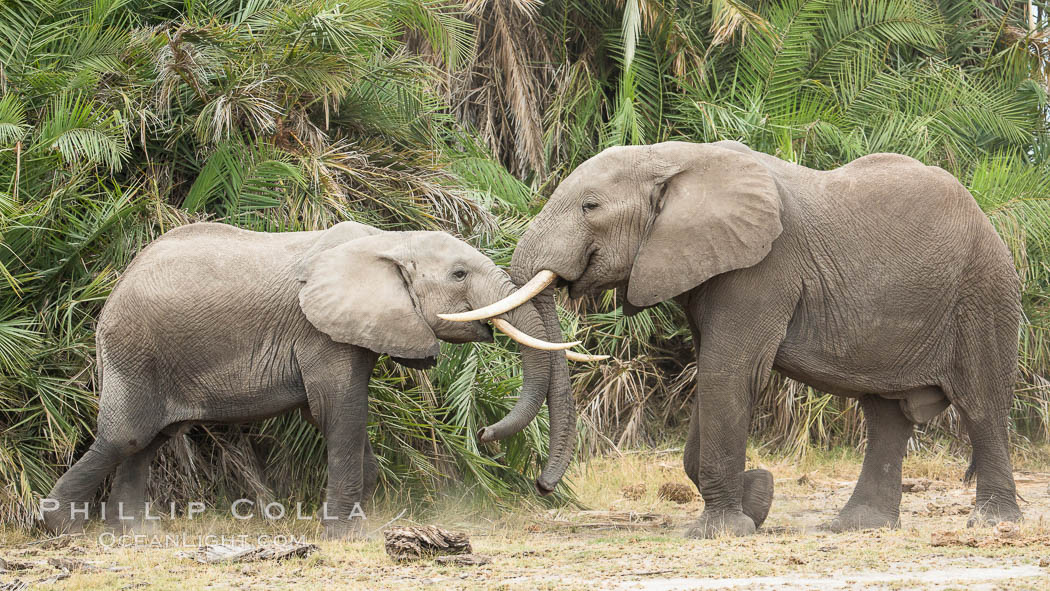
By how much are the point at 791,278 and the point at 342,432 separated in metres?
2.71

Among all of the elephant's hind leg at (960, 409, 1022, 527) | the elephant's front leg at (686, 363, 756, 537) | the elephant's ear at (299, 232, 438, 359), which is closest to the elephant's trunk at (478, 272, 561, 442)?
the elephant's ear at (299, 232, 438, 359)

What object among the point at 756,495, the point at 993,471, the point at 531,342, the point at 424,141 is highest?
the point at 424,141

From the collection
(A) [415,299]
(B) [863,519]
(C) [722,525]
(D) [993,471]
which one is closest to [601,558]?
(C) [722,525]

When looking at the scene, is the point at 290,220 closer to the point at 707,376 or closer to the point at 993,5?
the point at 707,376

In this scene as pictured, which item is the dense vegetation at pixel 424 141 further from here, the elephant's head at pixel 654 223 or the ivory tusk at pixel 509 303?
the elephant's head at pixel 654 223

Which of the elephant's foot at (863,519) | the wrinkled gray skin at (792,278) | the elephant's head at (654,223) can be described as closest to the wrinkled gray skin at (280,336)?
the elephant's head at (654,223)

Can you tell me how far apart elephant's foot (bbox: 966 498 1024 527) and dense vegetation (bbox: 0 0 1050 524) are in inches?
117

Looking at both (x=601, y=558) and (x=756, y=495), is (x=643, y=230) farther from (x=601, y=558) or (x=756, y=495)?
(x=601, y=558)

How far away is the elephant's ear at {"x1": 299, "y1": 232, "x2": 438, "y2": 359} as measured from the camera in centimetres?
743

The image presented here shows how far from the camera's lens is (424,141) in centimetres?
1061

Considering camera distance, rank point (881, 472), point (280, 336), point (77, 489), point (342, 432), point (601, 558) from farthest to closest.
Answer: point (881, 472)
point (280, 336)
point (77, 489)
point (342, 432)
point (601, 558)

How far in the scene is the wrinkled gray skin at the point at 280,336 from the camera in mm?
7473

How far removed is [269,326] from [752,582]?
330 cm

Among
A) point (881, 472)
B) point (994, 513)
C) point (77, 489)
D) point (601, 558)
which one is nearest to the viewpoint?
point (601, 558)
